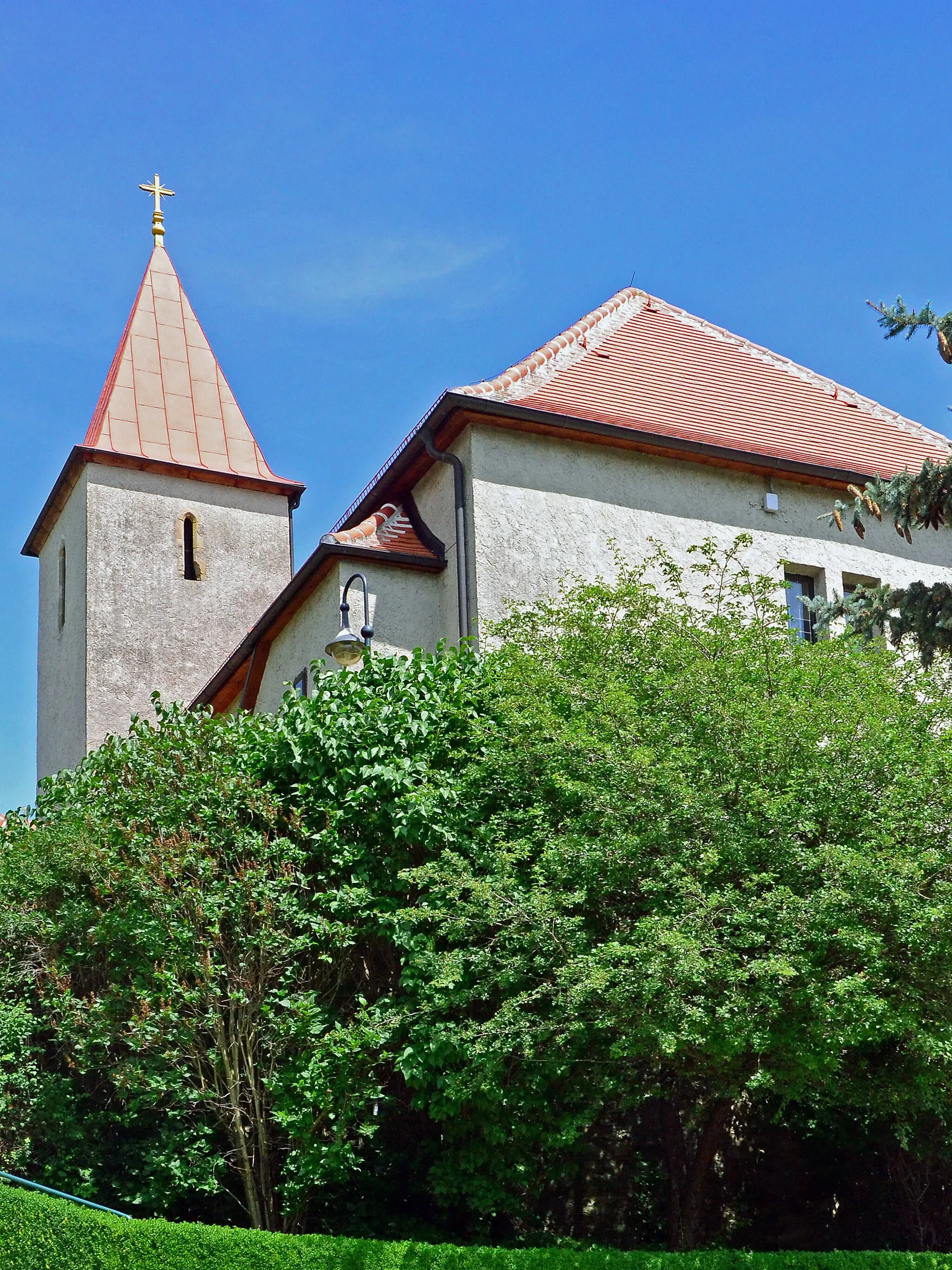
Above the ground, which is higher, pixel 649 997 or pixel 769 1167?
pixel 649 997

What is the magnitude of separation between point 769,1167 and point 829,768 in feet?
20.5

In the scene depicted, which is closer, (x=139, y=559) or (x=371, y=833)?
(x=371, y=833)

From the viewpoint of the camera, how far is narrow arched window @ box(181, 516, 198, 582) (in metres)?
29.8

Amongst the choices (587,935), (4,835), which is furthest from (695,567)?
(4,835)

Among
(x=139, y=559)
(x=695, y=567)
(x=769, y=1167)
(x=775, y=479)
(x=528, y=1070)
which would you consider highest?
(x=139, y=559)

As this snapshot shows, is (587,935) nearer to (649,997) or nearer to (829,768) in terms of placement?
(649,997)

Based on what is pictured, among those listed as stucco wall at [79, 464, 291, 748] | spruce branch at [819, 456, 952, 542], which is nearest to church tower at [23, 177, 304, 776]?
stucco wall at [79, 464, 291, 748]

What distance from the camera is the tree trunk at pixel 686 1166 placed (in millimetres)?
13289

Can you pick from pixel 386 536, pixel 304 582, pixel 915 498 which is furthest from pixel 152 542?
pixel 915 498

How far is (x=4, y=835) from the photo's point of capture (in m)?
15.9

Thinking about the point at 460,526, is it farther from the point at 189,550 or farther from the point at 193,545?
the point at 189,550

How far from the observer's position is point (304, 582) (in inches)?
765

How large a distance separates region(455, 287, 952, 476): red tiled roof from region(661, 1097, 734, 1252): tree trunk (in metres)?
8.86

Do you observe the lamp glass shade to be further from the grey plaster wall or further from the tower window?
the tower window
